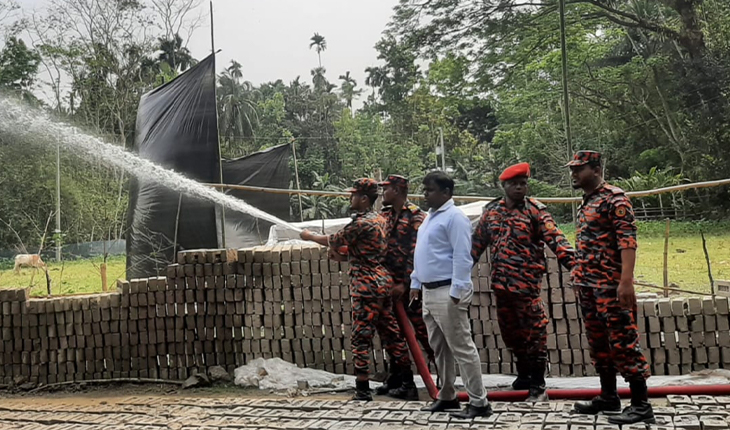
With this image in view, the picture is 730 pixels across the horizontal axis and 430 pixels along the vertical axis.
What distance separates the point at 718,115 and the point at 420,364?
19.0 m

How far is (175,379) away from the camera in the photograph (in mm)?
6711

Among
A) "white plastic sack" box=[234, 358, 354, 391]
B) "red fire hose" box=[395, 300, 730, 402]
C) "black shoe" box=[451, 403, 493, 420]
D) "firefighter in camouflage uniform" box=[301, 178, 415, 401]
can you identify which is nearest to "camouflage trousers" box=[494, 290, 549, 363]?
"red fire hose" box=[395, 300, 730, 402]

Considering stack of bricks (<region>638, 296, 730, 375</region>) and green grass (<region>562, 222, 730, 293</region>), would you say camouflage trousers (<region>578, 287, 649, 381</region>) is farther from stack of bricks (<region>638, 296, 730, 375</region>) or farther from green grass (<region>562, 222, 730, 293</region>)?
green grass (<region>562, 222, 730, 293</region>)

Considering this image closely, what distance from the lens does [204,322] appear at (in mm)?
6688

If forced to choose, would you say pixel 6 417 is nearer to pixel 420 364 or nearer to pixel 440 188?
pixel 420 364

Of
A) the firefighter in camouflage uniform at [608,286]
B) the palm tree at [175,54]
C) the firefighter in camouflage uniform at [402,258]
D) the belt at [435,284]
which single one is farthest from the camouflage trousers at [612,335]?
the palm tree at [175,54]

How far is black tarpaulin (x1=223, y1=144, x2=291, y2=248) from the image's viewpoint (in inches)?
560

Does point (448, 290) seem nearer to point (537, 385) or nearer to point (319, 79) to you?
point (537, 385)

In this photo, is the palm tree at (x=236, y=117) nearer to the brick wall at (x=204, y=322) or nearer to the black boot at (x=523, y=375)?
the brick wall at (x=204, y=322)

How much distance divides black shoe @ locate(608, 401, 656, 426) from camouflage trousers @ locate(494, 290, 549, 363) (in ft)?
2.82

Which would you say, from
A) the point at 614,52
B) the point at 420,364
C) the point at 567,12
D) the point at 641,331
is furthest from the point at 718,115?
the point at 420,364

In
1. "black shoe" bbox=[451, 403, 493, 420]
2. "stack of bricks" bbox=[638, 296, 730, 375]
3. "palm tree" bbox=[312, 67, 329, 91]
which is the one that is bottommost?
"black shoe" bbox=[451, 403, 493, 420]

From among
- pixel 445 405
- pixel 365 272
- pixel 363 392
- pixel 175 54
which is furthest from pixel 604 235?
pixel 175 54

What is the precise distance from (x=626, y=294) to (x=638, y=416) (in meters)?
0.83
